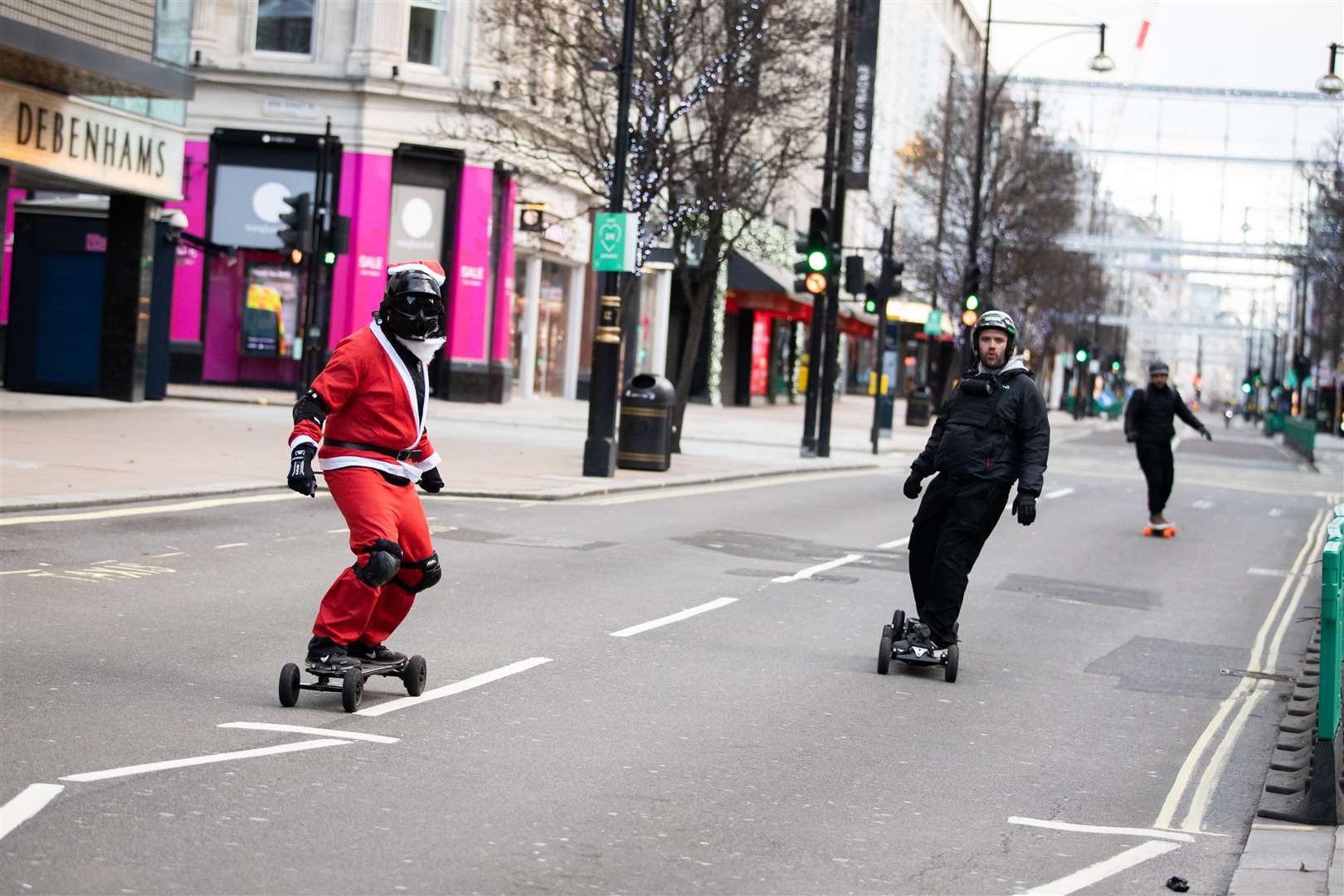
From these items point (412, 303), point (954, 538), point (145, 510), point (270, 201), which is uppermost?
point (270, 201)

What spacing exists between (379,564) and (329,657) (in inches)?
20.8

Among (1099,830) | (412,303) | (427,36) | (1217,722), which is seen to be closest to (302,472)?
(412,303)

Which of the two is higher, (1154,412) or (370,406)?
(1154,412)

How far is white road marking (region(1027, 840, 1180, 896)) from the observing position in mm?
5875

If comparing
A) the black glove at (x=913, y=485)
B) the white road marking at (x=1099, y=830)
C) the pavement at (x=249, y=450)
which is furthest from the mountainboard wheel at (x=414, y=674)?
the pavement at (x=249, y=450)

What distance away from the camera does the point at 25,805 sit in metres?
5.83

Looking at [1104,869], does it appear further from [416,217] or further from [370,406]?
[416,217]

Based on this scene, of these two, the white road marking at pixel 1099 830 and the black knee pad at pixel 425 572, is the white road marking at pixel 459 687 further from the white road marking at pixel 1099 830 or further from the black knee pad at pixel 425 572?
the white road marking at pixel 1099 830

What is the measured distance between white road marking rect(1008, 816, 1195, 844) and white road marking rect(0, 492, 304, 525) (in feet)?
30.3

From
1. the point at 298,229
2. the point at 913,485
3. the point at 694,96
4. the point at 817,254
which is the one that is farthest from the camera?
the point at 298,229

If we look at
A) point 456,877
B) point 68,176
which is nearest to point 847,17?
point 68,176

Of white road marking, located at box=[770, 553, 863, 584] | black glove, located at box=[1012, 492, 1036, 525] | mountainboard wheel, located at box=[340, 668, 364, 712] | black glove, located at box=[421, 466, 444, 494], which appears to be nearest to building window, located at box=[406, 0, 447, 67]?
white road marking, located at box=[770, 553, 863, 584]

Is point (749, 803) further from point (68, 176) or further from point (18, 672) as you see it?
point (68, 176)

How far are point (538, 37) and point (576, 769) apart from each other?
21211 mm
